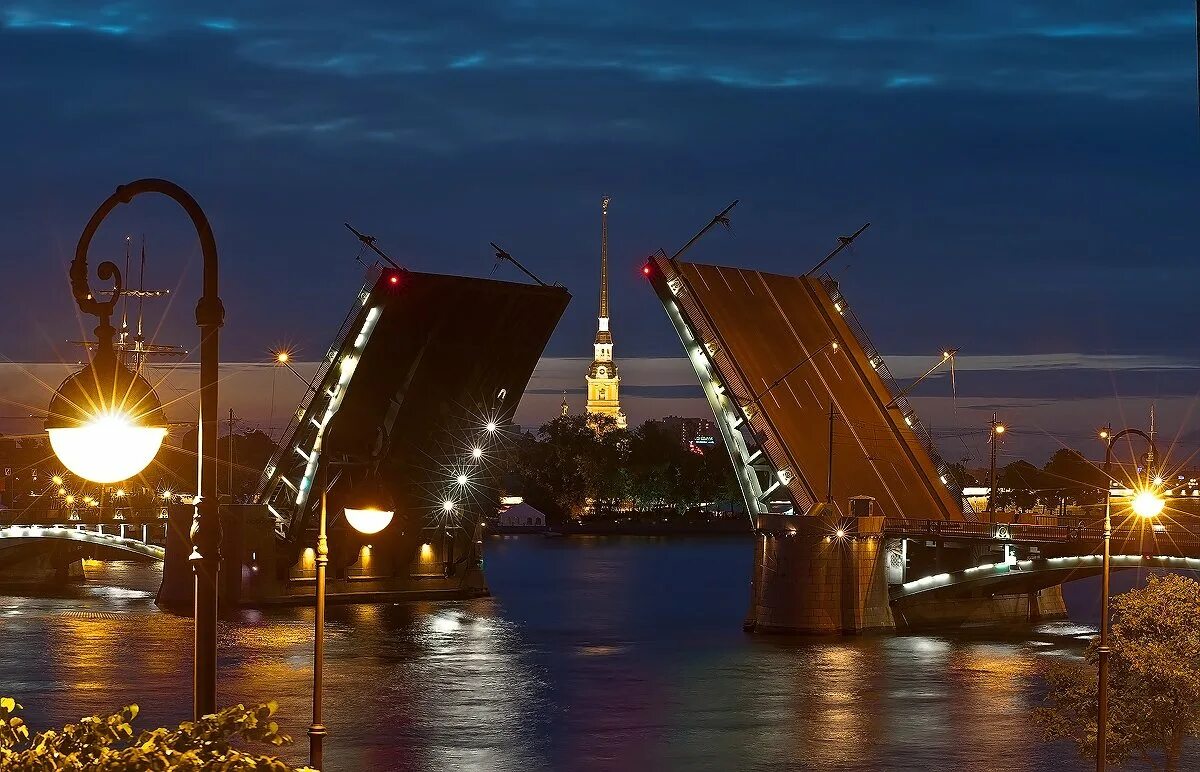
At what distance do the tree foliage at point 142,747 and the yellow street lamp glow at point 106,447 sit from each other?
3.51 ft

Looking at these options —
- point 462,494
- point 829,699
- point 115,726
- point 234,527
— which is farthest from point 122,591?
point 115,726

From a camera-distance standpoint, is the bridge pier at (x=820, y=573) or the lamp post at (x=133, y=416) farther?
the bridge pier at (x=820, y=573)

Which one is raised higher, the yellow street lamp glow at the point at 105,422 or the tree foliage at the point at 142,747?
the yellow street lamp glow at the point at 105,422

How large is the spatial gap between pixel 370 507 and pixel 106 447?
4432 millimetres

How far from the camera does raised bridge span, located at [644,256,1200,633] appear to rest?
46.6 meters

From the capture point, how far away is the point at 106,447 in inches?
253

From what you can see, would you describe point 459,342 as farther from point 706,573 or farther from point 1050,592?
point 706,573

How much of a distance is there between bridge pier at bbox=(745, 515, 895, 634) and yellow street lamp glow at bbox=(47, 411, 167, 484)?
133ft

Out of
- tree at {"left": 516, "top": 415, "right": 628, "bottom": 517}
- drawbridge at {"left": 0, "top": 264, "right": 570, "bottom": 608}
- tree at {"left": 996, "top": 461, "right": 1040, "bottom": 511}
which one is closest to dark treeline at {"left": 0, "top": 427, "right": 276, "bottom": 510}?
tree at {"left": 516, "top": 415, "right": 628, "bottom": 517}

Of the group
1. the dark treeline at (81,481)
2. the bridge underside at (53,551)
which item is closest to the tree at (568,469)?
the dark treeline at (81,481)

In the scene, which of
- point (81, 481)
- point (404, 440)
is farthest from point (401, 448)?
point (81, 481)

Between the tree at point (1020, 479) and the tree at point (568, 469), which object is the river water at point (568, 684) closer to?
the tree at point (568, 469)

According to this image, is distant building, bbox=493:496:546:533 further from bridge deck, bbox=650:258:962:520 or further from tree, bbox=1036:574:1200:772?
tree, bbox=1036:574:1200:772

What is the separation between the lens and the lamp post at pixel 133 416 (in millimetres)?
6461
